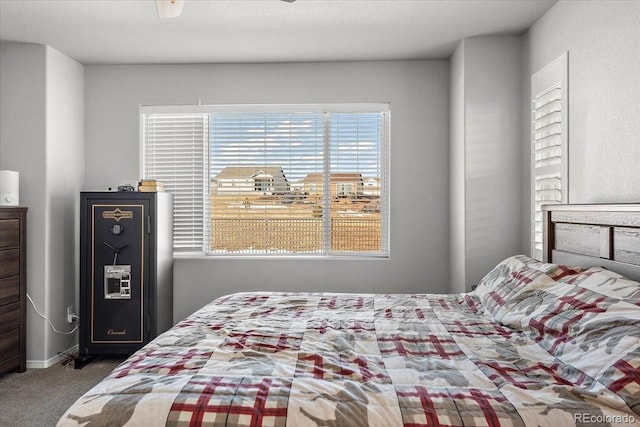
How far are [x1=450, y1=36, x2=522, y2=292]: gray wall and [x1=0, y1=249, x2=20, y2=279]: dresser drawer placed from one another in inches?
137

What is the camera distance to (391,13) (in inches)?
136

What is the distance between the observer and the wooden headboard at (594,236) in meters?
2.29

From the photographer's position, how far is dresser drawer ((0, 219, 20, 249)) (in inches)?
145

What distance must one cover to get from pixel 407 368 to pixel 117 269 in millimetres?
3106

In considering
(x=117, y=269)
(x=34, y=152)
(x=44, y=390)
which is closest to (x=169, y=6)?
(x=34, y=152)

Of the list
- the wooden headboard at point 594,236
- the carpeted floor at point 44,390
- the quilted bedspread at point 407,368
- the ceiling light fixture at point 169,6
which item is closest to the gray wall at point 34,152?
the carpeted floor at point 44,390

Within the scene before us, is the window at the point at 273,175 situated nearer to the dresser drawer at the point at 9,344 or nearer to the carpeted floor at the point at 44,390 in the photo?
the carpeted floor at the point at 44,390

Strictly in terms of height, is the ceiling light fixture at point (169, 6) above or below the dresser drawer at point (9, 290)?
above

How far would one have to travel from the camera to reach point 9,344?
3789mm

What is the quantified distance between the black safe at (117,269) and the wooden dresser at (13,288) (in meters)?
0.42

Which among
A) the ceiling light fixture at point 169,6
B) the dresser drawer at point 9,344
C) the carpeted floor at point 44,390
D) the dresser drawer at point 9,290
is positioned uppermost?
the ceiling light fixture at point 169,6

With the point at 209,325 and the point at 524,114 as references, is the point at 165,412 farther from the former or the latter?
the point at 524,114

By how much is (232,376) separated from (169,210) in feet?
10.2

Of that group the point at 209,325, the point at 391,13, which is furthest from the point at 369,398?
the point at 391,13
